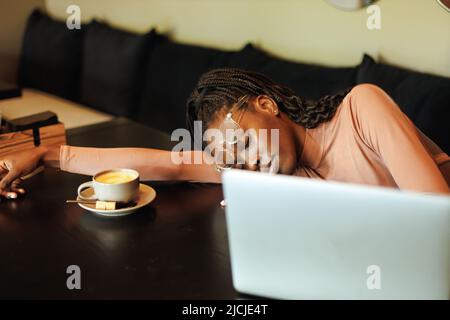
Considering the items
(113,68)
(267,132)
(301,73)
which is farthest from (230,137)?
(113,68)

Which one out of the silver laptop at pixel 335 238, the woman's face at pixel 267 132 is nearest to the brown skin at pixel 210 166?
the woman's face at pixel 267 132

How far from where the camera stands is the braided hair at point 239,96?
130 cm

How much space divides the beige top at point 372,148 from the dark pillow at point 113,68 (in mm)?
1932

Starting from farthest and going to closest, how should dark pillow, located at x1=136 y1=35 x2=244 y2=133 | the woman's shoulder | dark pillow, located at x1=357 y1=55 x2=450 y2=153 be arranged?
dark pillow, located at x1=136 y1=35 x2=244 y2=133 → dark pillow, located at x1=357 y1=55 x2=450 y2=153 → the woman's shoulder

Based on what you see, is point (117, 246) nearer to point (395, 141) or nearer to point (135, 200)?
point (135, 200)

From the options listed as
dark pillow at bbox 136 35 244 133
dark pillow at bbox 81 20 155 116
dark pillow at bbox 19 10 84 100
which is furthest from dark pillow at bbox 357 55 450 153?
dark pillow at bbox 19 10 84 100

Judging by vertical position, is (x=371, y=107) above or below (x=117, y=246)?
above

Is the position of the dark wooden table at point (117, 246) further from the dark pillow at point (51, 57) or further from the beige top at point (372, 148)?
the dark pillow at point (51, 57)

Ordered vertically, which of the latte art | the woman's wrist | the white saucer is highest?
the woman's wrist

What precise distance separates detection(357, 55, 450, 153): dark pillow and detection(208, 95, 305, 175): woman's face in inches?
27.5

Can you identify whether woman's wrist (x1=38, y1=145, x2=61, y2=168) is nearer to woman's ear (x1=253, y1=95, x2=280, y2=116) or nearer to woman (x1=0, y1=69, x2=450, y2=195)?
woman (x1=0, y1=69, x2=450, y2=195)

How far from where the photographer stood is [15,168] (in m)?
1.36

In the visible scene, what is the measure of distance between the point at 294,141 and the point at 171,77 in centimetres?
168

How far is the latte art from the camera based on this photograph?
4.23 feet
